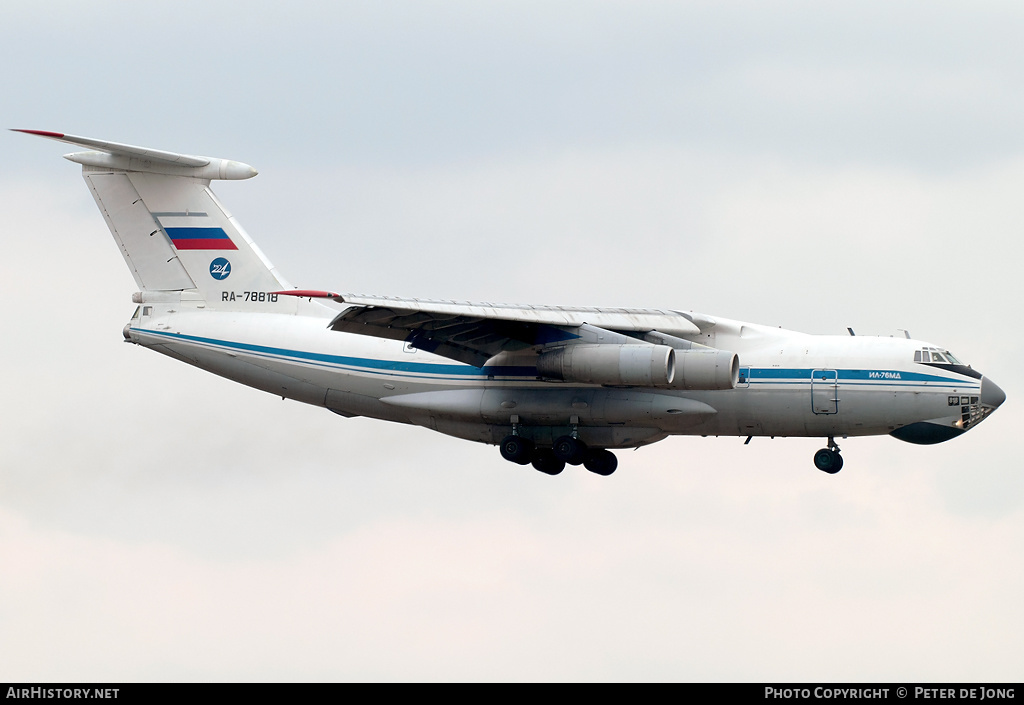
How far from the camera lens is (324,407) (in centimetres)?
2378

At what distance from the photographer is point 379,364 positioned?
23.0 meters

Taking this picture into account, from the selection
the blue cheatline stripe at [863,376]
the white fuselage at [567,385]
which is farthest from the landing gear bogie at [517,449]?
the blue cheatline stripe at [863,376]

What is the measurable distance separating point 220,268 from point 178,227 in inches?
Result: 35.4

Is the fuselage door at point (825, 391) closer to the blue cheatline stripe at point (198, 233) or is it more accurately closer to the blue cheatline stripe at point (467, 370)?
the blue cheatline stripe at point (467, 370)

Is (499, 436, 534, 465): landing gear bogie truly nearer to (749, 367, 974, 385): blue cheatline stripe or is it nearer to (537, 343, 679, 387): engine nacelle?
(537, 343, 679, 387): engine nacelle

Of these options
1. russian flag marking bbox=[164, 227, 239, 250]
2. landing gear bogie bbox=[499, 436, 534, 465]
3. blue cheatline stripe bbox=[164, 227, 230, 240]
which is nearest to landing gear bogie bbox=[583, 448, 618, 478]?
landing gear bogie bbox=[499, 436, 534, 465]

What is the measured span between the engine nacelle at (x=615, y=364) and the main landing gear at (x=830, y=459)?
2568mm

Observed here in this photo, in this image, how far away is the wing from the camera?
2069 centimetres

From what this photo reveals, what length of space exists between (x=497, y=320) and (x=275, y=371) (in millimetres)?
3954

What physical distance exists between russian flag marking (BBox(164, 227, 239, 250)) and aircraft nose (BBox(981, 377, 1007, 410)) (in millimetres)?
10718

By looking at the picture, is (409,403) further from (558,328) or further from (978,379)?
(978,379)

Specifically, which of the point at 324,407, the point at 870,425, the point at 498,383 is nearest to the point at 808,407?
the point at 870,425

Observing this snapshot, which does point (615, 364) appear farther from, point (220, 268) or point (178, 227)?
point (178, 227)

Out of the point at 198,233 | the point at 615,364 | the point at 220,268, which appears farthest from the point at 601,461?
the point at 198,233
